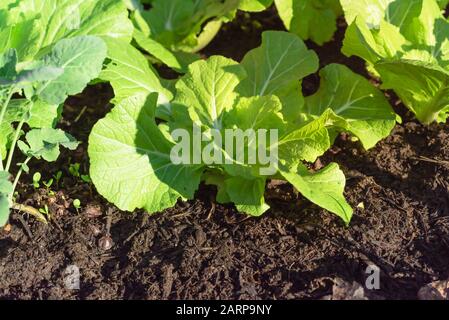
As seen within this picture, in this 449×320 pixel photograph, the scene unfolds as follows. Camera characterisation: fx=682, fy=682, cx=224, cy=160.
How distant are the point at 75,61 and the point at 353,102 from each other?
1.19m

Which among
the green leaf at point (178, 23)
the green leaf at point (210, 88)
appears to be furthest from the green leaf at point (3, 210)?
the green leaf at point (178, 23)

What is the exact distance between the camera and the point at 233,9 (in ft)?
10.0

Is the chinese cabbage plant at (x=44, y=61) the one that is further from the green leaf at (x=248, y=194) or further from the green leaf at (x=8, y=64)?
the green leaf at (x=248, y=194)

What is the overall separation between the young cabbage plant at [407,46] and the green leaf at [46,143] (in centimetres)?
123

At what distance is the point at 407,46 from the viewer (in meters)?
2.91

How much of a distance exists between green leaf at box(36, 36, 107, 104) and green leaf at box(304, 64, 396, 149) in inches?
38.7

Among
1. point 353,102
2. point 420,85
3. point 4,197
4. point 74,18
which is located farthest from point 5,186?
point 420,85

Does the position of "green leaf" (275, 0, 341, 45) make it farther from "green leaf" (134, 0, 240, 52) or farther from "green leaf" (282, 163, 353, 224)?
"green leaf" (282, 163, 353, 224)

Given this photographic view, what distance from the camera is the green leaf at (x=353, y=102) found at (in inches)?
112

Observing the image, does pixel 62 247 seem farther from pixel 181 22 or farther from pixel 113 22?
pixel 181 22

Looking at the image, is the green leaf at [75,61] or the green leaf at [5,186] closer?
the green leaf at [5,186]

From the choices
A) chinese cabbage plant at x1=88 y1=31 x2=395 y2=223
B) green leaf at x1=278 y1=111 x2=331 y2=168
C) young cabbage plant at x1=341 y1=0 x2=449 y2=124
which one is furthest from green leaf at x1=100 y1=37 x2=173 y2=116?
young cabbage plant at x1=341 y1=0 x2=449 y2=124

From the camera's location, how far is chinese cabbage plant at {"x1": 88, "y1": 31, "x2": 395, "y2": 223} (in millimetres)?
2566

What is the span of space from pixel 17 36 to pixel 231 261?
4.01 ft
